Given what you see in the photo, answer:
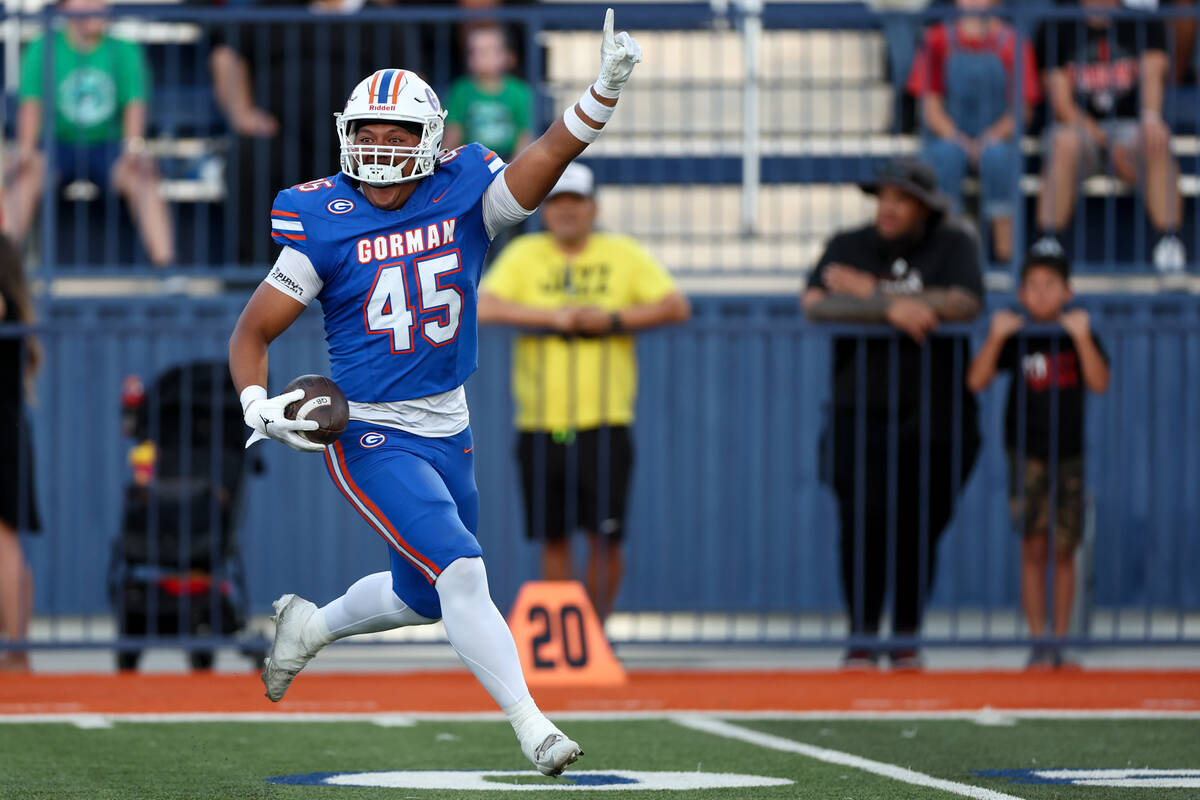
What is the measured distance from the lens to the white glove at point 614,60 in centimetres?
581

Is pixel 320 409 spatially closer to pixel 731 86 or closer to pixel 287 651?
pixel 287 651

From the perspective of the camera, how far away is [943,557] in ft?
40.2

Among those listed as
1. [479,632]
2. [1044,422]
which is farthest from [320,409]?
[1044,422]

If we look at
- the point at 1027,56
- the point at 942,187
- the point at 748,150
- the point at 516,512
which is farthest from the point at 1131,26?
the point at 516,512

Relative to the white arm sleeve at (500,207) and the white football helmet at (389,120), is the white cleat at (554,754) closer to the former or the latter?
the white arm sleeve at (500,207)

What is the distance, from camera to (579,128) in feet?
19.6

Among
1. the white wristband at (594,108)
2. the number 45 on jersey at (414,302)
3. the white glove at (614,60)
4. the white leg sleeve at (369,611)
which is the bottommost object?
the white leg sleeve at (369,611)

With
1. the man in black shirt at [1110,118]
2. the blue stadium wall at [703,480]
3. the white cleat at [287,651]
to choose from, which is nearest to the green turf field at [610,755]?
the white cleat at [287,651]

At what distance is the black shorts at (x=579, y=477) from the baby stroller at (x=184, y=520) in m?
1.53

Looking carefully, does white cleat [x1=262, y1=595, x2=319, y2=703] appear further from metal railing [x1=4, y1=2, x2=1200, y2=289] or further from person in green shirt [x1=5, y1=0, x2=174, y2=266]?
person in green shirt [x1=5, y1=0, x2=174, y2=266]

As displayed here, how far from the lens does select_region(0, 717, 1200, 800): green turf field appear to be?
6.04 meters

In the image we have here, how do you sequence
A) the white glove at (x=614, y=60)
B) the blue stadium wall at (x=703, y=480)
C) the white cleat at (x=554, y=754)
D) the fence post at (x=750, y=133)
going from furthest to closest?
the fence post at (x=750, y=133) → the blue stadium wall at (x=703, y=480) → the white glove at (x=614, y=60) → the white cleat at (x=554, y=754)

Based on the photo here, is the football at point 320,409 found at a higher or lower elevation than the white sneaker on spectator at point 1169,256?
lower

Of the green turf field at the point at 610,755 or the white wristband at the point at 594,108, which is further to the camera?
the green turf field at the point at 610,755
